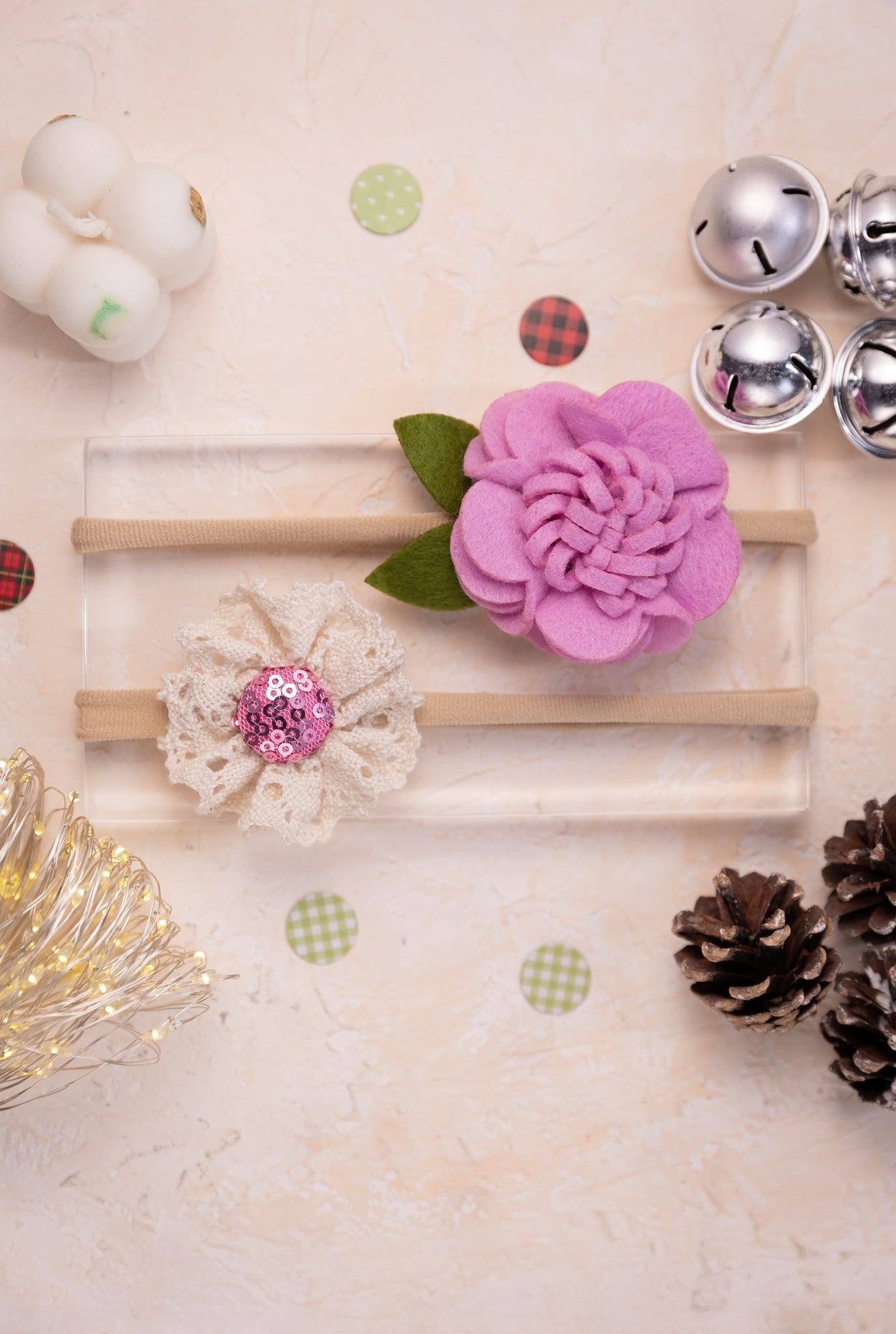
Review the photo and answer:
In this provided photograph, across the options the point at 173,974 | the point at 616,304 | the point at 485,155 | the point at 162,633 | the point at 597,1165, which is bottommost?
the point at 597,1165

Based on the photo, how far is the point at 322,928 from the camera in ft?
2.34

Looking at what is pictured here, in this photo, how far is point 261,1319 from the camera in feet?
2.30

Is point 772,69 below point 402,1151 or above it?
above

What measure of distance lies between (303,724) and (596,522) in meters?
0.25

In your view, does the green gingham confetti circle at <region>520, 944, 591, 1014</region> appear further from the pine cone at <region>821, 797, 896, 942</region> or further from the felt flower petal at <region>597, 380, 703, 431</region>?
the felt flower petal at <region>597, 380, 703, 431</region>

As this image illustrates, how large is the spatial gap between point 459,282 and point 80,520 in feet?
1.16

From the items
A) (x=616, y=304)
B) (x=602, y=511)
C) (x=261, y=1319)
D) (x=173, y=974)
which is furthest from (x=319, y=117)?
(x=261, y=1319)

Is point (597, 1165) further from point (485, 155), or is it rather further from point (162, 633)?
point (485, 155)

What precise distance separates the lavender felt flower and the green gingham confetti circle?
9.9 inches

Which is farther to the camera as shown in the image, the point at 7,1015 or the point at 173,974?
the point at 173,974

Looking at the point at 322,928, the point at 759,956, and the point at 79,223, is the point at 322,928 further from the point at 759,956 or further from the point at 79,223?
the point at 79,223

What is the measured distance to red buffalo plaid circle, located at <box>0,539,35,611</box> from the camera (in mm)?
709

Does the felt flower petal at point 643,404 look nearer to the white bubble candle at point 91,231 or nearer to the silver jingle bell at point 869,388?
the silver jingle bell at point 869,388

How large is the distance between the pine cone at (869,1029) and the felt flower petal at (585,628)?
306 millimetres
